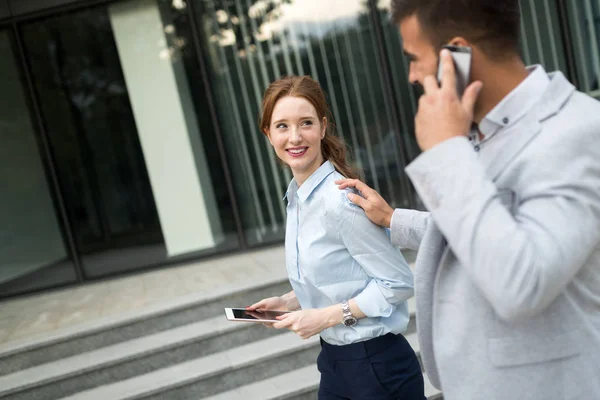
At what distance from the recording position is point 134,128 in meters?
6.05

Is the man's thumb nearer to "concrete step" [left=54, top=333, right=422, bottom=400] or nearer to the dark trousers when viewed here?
the dark trousers

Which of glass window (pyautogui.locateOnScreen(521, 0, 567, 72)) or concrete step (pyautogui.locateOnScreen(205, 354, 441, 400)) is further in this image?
glass window (pyautogui.locateOnScreen(521, 0, 567, 72))

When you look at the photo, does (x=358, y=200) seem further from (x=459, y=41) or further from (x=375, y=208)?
(x=459, y=41)

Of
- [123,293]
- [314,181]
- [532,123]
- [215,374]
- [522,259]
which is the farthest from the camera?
[123,293]

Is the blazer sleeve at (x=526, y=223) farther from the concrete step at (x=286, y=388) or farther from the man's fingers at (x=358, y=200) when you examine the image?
the concrete step at (x=286, y=388)

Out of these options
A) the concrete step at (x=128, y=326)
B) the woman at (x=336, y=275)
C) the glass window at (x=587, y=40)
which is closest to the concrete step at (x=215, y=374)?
the concrete step at (x=128, y=326)

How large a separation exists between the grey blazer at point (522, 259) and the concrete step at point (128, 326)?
3318mm

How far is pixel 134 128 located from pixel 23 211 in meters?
2.34

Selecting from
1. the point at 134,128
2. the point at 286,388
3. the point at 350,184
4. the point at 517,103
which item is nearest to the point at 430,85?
the point at 517,103

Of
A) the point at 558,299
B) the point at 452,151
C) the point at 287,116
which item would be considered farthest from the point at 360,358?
the point at 452,151

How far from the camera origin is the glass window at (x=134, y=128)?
19.2ft

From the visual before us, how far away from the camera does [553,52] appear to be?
19.5 feet

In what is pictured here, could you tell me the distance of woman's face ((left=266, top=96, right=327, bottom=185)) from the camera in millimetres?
1865

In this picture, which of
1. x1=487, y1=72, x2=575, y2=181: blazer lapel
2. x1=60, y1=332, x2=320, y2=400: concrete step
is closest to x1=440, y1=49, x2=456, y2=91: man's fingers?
x1=487, y1=72, x2=575, y2=181: blazer lapel
